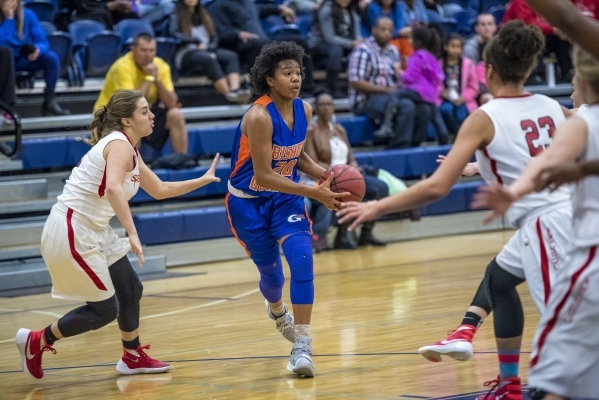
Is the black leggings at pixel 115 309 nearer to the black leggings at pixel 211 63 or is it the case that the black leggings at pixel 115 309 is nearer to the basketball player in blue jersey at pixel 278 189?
the basketball player in blue jersey at pixel 278 189

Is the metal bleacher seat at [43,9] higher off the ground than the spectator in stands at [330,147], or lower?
higher

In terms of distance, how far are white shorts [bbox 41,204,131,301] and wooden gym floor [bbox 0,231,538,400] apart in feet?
1.68

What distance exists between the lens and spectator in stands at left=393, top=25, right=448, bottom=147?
12.4m

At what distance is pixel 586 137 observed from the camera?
3.25 m

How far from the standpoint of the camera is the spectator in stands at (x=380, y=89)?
12.3 meters

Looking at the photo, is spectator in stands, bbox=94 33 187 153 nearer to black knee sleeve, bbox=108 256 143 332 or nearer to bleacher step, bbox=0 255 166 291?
bleacher step, bbox=0 255 166 291

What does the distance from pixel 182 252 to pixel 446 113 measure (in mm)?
4264

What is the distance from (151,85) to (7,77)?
4.92 ft

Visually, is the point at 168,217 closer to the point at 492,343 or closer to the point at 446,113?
the point at 446,113

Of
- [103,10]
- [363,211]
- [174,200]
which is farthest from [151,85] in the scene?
[363,211]

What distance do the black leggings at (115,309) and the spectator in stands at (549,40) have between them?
348 inches

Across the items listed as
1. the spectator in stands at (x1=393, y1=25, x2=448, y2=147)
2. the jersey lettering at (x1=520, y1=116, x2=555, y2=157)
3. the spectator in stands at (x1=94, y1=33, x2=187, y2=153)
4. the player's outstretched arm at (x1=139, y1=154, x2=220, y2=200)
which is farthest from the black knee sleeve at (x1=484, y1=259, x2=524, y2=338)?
the spectator in stands at (x1=393, y1=25, x2=448, y2=147)

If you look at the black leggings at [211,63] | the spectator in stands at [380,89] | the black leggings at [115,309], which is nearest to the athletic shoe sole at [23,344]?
the black leggings at [115,309]

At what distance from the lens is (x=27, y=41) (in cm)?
1065
